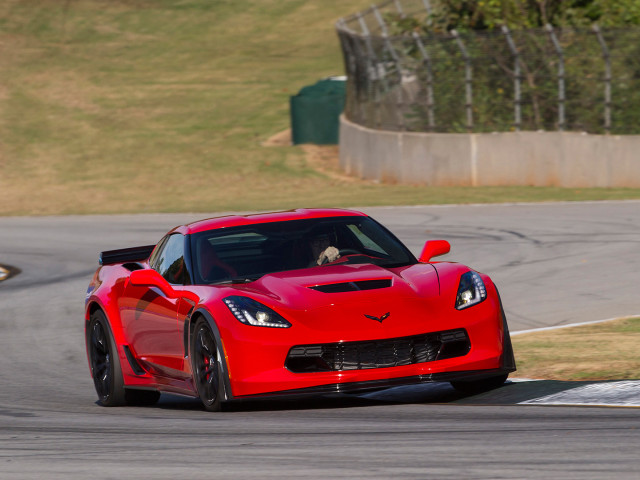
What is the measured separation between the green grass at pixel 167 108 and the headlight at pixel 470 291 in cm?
1590

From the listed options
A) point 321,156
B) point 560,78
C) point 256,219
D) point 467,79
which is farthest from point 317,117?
point 256,219

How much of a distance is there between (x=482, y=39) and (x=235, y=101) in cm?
1625

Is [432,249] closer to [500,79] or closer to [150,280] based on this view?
[150,280]

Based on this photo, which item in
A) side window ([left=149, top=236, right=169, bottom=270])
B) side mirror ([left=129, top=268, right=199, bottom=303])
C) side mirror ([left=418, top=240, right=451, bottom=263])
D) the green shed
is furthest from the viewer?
the green shed

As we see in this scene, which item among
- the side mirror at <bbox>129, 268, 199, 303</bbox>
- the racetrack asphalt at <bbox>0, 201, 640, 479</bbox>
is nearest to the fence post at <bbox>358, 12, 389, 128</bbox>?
the racetrack asphalt at <bbox>0, 201, 640, 479</bbox>

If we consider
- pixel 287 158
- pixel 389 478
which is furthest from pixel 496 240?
pixel 287 158

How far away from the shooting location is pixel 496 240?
17.9m

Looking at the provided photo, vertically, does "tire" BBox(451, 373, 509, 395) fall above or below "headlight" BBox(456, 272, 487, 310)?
below

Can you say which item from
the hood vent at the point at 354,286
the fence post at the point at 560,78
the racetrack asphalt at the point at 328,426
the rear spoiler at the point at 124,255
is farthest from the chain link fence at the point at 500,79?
the hood vent at the point at 354,286

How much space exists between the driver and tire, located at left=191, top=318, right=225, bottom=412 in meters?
1.07

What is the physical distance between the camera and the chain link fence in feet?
83.4

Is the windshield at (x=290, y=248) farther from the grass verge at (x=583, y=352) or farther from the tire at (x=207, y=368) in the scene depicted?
the grass verge at (x=583, y=352)

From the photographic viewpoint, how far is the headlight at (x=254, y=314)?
745 cm

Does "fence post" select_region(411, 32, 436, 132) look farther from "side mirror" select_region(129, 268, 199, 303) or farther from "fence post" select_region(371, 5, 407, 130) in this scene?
"side mirror" select_region(129, 268, 199, 303)
